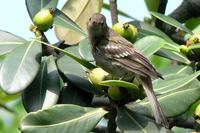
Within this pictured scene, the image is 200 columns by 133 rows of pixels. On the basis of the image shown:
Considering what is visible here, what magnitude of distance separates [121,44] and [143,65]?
0.44 feet

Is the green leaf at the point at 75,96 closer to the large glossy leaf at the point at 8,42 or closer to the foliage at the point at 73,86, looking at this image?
the foliage at the point at 73,86

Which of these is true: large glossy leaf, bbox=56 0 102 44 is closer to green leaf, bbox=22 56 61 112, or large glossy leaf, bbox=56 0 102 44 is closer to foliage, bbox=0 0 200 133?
foliage, bbox=0 0 200 133

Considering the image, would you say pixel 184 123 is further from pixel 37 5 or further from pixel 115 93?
pixel 37 5

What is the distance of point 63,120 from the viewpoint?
2.30 meters

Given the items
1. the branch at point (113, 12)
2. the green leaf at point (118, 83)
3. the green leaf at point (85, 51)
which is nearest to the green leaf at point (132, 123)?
the green leaf at point (118, 83)

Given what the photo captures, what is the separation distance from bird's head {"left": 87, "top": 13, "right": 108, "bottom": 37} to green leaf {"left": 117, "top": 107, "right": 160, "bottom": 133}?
439 millimetres

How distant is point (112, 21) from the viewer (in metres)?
2.88

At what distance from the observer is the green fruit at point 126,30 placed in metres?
2.59

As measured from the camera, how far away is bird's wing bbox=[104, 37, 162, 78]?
8.52ft

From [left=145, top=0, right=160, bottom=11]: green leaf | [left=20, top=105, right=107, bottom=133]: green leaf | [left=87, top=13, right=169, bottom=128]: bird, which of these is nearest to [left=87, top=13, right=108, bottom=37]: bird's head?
[left=87, top=13, right=169, bottom=128]: bird

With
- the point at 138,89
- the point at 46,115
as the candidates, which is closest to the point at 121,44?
the point at 138,89

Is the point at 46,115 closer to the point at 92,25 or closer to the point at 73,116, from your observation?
the point at 73,116

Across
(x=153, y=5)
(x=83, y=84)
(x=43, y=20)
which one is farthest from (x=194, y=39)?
(x=153, y=5)

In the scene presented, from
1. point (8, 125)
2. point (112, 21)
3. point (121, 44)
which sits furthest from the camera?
point (8, 125)
